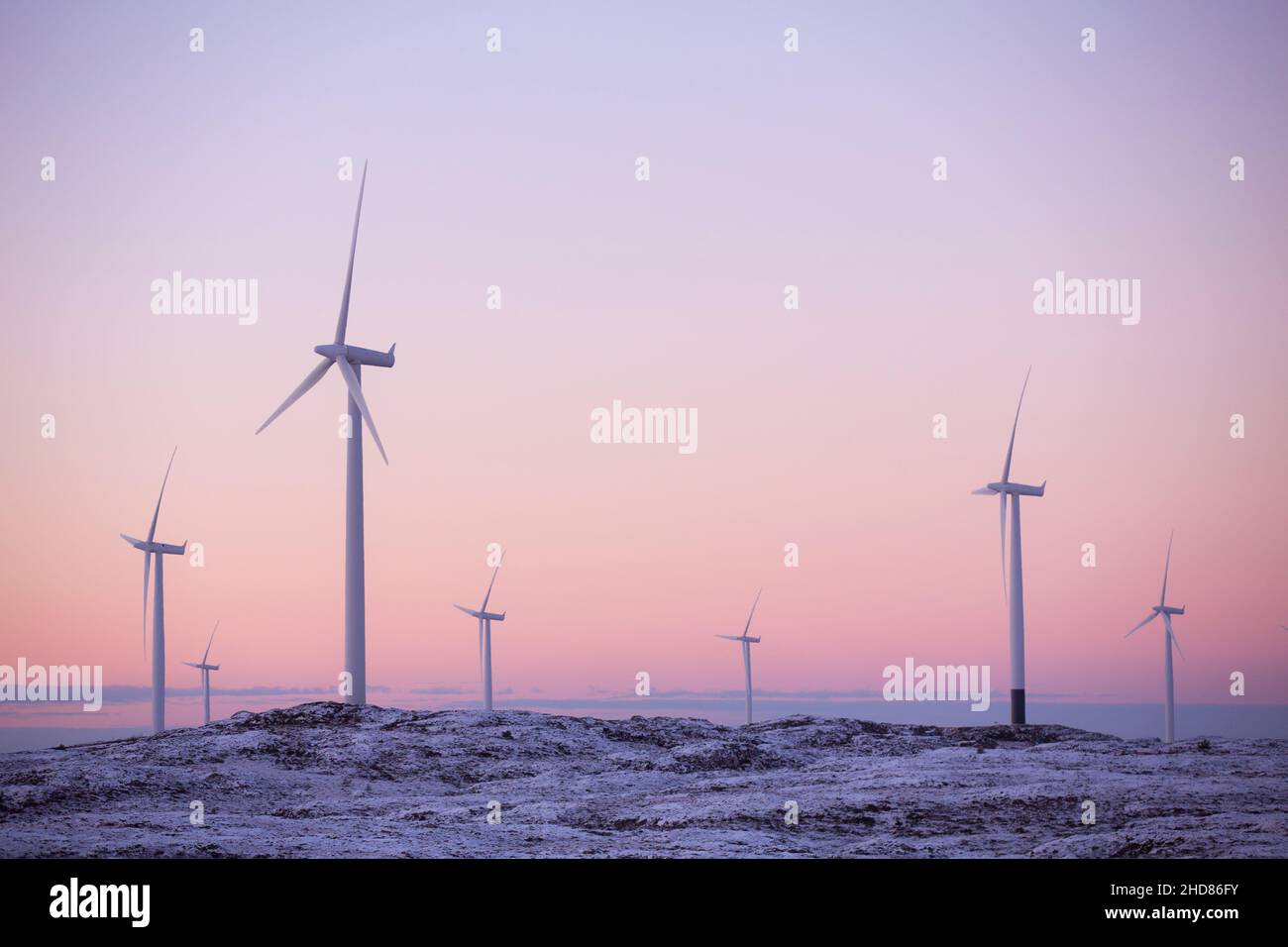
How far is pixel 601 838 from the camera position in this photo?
87.3 feet

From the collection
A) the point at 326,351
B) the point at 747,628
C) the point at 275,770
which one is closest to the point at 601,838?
the point at 275,770

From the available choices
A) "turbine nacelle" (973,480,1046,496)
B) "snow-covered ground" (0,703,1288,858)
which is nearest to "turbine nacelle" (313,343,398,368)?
"snow-covered ground" (0,703,1288,858)

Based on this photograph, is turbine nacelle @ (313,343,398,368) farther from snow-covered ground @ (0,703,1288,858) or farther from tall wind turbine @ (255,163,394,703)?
snow-covered ground @ (0,703,1288,858)

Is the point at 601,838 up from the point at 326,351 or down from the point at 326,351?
down

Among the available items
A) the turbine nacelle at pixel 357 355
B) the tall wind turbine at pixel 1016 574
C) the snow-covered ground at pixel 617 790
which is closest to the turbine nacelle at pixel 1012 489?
the tall wind turbine at pixel 1016 574

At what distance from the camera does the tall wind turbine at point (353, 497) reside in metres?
50.8

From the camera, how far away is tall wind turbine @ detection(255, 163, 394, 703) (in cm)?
5078

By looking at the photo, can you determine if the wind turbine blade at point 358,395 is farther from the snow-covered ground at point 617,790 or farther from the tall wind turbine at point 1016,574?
the tall wind turbine at point 1016,574

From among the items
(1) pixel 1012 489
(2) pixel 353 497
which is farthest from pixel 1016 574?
(2) pixel 353 497

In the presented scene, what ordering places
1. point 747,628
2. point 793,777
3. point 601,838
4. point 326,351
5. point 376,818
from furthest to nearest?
point 747,628, point 326,351, point 793,777, point 376,818, point 601,838

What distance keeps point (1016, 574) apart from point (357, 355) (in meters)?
34.7

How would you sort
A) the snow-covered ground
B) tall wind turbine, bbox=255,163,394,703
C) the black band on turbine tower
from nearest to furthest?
the snow-covered ground, tall wind turbine, bbox=255,163,394,703, the black band on turbine tower
